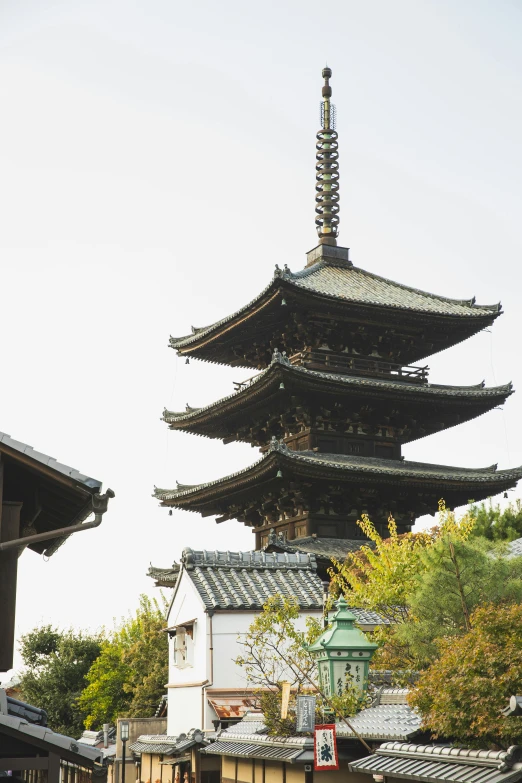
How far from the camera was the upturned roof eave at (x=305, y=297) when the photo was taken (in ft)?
120

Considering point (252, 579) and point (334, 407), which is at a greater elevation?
point (334, 407)

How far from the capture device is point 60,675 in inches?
2279

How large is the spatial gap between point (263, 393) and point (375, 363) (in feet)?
15.8

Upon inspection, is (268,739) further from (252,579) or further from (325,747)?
(252,579)

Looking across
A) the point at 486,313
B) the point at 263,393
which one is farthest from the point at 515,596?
the point at 486,313

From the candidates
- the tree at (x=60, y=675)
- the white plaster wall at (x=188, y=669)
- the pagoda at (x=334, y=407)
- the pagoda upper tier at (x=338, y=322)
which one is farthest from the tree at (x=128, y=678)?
the white plaster wall at (x=188, y=669)

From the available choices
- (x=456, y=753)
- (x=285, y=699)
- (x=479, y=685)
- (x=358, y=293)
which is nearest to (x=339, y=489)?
(x=358, y=293)

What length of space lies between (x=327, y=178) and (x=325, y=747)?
30815mm

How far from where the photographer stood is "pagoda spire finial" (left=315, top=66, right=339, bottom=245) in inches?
1727

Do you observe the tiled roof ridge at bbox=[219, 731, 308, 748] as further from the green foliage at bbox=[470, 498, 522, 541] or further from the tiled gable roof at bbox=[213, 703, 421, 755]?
the green foliage at bbox=[470, 498, 522, 541]

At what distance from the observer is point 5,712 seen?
1255 centimetres

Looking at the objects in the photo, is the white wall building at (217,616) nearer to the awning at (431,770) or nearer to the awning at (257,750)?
the awning at (257,750)

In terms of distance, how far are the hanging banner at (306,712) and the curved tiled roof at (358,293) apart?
1907 cm

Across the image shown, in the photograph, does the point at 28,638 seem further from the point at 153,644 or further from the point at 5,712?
the point at 5,712
